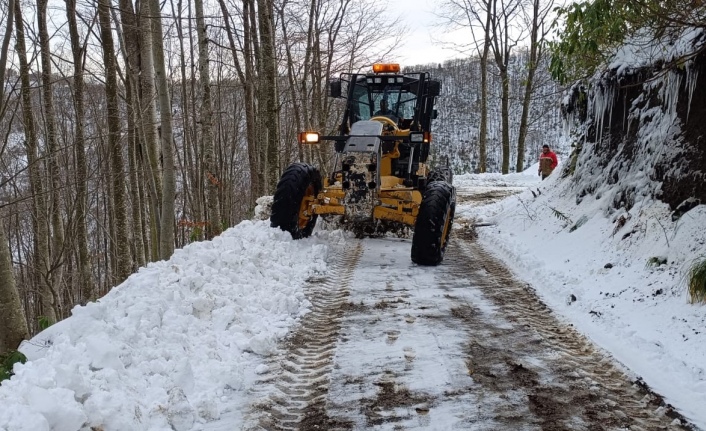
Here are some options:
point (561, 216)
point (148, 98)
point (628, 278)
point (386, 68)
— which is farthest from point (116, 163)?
point (628, 278)

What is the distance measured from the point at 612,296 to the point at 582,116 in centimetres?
537

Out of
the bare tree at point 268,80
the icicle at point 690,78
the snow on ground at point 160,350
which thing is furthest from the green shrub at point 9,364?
the bare tree at point 268,80

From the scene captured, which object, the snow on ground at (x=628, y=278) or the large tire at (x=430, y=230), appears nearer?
the snow on ground at (x=628, y=278)

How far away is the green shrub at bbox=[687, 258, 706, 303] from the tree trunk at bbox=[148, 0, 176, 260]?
21.4ft

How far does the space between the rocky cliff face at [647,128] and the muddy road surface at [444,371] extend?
2196 mm

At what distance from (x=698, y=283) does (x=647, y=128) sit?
332cm

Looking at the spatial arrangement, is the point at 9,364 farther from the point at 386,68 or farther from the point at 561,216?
the point at 561,216

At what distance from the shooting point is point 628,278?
540 cm

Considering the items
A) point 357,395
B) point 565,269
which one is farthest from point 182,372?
point 565,269

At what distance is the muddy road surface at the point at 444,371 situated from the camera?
3.06 meters

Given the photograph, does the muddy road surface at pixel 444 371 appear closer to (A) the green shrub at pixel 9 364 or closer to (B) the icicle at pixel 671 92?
(A) the green shrub at pixel 9 364

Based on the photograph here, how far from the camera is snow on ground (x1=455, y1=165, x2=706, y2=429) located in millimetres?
3689

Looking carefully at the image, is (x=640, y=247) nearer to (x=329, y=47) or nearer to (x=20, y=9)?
(x=20, y=9)

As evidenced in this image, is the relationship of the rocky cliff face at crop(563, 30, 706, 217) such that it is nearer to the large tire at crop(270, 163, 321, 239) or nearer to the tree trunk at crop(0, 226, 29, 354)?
the large tire at crop(270, 163, 321, 239)
